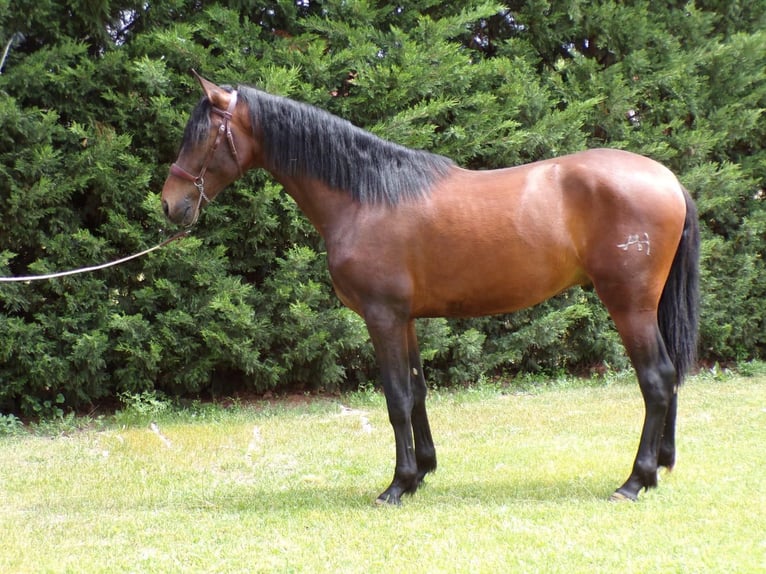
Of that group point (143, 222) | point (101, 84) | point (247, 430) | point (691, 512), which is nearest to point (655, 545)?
point (691, 512)

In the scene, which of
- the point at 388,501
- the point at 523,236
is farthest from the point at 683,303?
the point at 388,501

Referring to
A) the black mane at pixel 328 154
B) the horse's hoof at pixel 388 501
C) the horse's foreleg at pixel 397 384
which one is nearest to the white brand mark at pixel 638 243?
the black mane at pixel 328 154

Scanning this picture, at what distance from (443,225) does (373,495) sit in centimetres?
162

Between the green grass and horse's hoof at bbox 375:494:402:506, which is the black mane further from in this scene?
the green grass

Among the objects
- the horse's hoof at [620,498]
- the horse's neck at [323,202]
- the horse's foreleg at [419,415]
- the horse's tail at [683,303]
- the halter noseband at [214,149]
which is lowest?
the horse's hoof at [620,498]

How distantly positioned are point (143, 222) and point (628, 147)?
525 cm

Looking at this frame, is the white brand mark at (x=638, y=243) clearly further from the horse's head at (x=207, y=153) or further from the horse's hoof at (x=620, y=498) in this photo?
the horse's head at (x=207, y=153)

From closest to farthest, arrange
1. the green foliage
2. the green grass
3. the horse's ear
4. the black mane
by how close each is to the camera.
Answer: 1. the green grass
2. the horse's ear
3. the black mane
4. the green foliage

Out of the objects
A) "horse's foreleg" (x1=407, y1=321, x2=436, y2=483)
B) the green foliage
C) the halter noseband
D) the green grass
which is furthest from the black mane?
the green foliage

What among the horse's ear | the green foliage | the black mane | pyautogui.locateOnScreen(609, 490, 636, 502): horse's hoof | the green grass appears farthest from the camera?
the green foliage

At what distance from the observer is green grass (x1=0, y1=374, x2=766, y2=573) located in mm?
3295

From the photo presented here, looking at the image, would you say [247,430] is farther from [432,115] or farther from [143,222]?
[432,115]

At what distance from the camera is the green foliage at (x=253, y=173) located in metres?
6.53

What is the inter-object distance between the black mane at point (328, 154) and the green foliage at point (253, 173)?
2601mm
